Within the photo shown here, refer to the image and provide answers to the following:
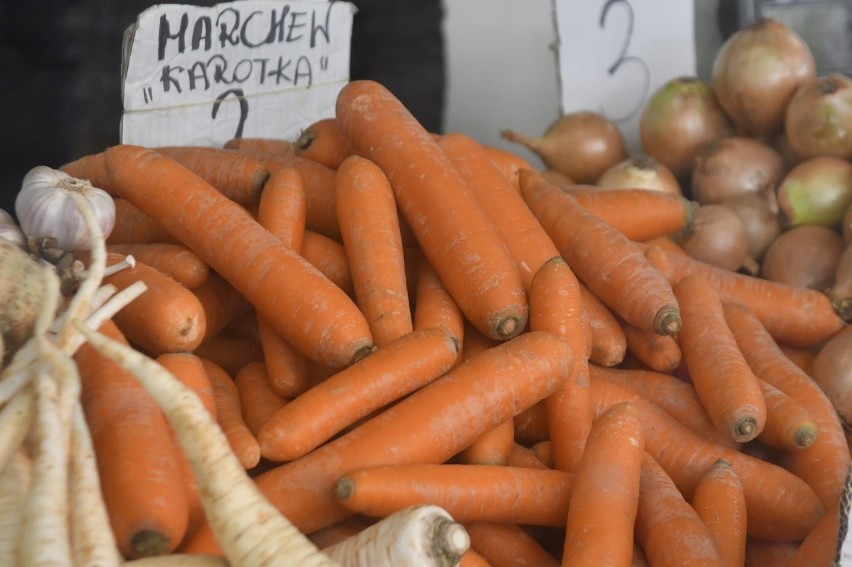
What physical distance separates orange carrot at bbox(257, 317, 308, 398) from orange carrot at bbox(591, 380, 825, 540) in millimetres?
390

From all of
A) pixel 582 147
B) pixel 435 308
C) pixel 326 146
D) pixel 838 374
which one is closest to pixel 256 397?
pixel 435 308

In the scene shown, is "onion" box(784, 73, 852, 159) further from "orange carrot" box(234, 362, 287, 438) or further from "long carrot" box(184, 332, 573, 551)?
"orange carrot" box(234, 362, 287, 438)

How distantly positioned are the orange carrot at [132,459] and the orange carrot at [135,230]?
12.8 inches

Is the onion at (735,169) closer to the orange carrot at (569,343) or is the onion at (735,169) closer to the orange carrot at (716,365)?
the orange carrot at (716,365)

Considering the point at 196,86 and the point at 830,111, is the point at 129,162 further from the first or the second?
the point at 830,111

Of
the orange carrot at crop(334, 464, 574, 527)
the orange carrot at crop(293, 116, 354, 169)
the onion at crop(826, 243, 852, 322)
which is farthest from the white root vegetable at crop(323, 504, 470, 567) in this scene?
the onion at crop(826, 243, 852, 322)

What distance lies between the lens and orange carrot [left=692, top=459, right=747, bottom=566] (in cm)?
90

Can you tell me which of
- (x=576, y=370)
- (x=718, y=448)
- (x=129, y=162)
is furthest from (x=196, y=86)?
(x=718, y=448)

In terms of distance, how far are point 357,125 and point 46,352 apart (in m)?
0.67

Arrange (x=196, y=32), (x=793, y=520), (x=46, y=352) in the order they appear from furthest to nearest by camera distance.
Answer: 1. (x=196, y=32)
2. (x=793, y=520)
3. (x=46, y=352)

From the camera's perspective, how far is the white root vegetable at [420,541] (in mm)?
640

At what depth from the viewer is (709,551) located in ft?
2.76

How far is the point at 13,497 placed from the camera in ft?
2.08

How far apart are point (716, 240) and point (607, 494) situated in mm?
841
